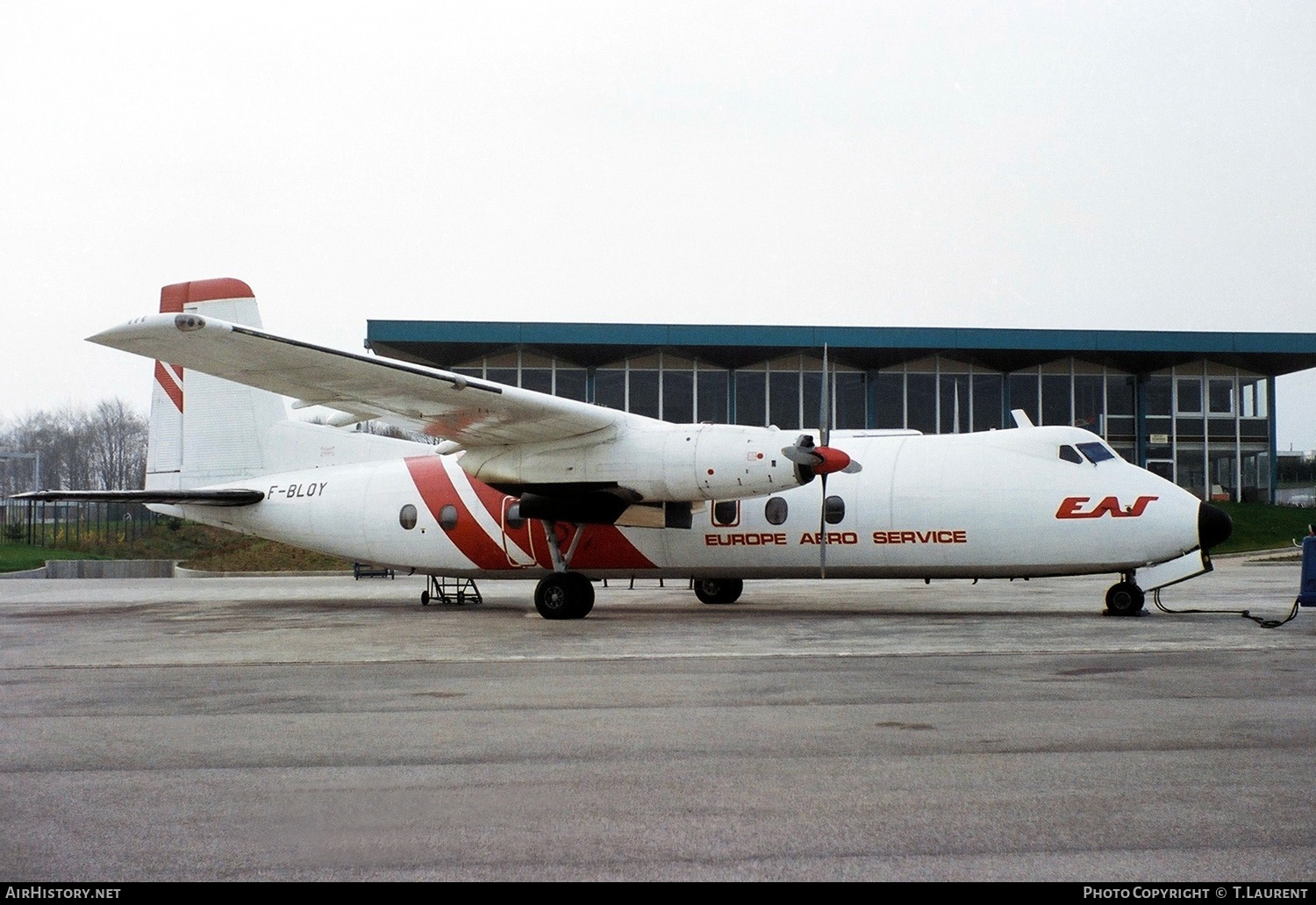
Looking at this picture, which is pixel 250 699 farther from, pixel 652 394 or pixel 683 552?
pixel 652 394

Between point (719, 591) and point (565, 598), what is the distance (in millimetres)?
4232

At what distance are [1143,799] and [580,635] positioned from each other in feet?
31.9

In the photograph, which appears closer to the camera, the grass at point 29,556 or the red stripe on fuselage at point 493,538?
the red stripe on fuselage at point 493,538

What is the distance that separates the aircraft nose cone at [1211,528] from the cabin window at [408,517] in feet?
42.2

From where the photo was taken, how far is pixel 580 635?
47.8 ft

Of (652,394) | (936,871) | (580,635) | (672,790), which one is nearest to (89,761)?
(672,790)

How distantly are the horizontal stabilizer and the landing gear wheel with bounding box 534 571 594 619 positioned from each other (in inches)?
258

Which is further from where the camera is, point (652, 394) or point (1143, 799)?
point (652, 394)

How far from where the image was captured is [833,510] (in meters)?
17.5

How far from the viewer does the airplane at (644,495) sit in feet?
51.8

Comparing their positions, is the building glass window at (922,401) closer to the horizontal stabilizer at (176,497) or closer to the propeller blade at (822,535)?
the propeller blade at (822,535)


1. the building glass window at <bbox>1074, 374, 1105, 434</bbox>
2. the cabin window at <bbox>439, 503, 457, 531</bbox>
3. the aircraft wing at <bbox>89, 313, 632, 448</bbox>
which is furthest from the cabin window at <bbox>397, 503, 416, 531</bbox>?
the building glass window at <bbox>1074, 374, 1105, 434</bbox>

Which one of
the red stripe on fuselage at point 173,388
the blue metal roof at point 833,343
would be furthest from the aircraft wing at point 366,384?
the blue metal roof at point 833,343

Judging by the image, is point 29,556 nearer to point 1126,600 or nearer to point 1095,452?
point 1095,452
